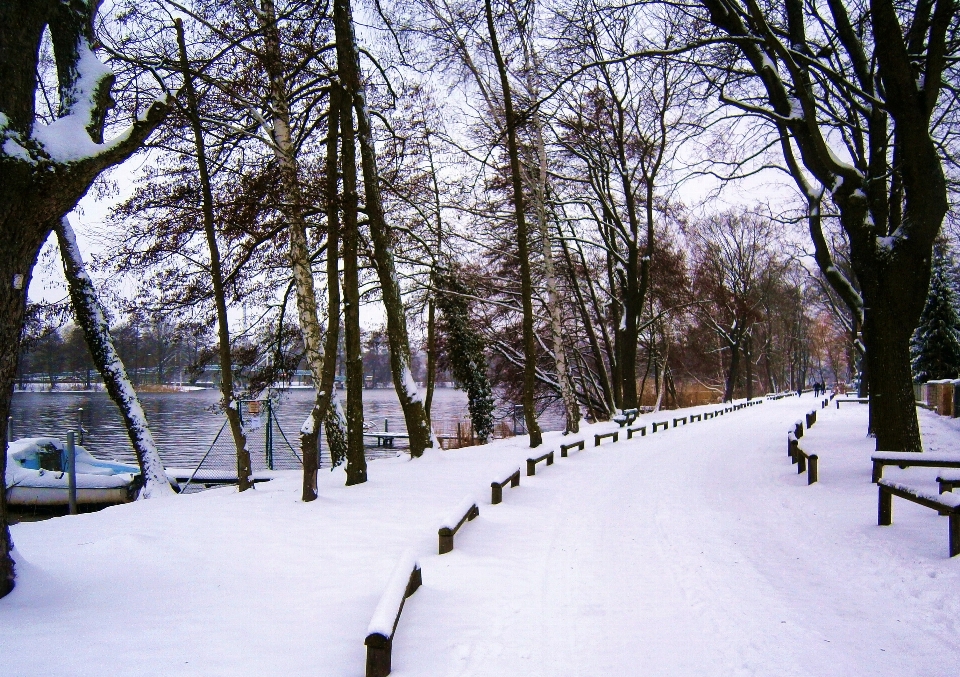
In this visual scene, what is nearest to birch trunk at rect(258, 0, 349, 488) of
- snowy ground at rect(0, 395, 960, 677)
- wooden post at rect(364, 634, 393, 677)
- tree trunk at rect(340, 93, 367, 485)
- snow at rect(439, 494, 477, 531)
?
tree trunk at rect(340, 93, 367, 485)

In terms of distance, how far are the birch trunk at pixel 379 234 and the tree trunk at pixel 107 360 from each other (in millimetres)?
5315

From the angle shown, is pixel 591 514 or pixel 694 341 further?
pixel 694 341

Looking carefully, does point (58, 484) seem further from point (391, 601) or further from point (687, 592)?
point (687, 592)

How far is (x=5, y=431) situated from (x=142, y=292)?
10004 millimetres

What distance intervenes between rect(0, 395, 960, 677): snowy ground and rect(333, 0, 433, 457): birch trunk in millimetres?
5320

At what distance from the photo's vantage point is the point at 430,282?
1906 centimetres

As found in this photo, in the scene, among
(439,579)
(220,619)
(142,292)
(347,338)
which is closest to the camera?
(220,619)

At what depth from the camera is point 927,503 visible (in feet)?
19.9

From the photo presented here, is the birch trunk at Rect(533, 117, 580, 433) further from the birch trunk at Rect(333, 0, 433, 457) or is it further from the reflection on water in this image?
the birch trunk at Rect(333, 0, 433, 457)

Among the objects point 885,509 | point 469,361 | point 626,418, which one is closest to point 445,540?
point 885,509

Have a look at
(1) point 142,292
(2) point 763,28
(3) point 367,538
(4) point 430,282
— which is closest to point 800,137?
(2) point 763,28

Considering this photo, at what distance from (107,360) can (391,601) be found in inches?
508

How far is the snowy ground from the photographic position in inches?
158

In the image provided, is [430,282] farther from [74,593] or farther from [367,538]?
[74,593]
